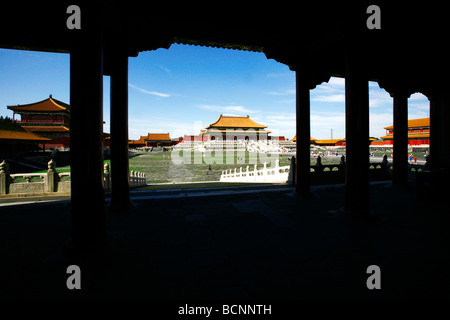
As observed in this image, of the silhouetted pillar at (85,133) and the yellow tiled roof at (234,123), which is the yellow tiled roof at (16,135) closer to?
the silhouetted pillar at (85,133)

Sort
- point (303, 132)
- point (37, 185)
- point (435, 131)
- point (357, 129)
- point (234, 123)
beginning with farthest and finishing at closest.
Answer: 1. point (234, 123)
2. point (435, 131)
3. point (37, 185)
4. point (303, 132)
5. point (357, 129)

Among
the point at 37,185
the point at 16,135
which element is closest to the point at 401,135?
the point at 37,185

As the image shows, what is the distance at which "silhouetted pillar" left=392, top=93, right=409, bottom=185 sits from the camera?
686 cm

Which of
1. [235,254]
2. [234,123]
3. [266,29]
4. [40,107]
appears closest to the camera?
[235,254]

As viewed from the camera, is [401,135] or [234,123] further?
[234,123]

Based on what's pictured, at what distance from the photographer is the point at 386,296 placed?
187 cm

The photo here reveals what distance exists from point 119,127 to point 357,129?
15.7ft

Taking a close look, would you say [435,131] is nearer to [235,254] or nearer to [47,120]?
[235,254]

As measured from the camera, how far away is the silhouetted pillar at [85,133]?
95.3 inches

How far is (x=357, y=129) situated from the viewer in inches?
147

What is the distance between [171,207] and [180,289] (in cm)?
298

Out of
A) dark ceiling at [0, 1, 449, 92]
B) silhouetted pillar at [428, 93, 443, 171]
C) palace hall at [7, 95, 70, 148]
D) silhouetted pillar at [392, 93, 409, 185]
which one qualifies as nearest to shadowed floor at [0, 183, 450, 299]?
silhouetted pillar at [392, 93, 409, 185]
